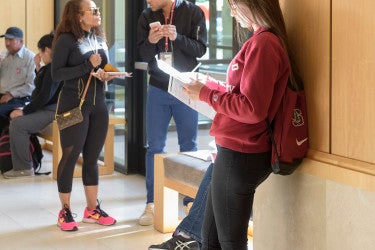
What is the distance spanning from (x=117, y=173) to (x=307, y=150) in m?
4.02

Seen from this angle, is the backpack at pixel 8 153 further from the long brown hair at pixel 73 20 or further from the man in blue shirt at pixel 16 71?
the long brown hair at pixel 73 20

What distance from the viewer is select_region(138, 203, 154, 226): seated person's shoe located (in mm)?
4668

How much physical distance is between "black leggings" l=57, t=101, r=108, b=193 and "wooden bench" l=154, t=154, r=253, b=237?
0.40 m

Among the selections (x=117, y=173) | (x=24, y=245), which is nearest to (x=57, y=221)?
(x=24, y=245)

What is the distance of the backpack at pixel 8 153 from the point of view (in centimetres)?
644

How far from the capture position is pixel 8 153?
254 inches

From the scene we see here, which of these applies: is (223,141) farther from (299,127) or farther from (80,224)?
(80,224)

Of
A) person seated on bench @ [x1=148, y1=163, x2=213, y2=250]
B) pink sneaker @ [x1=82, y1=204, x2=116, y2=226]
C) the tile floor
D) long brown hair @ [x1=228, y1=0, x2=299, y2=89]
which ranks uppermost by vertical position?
long brown hair @ [x1=228, y1=0, x2=299, y2=89]

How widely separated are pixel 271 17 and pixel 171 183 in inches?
81.0

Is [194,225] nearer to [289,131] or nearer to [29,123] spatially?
[289,131]

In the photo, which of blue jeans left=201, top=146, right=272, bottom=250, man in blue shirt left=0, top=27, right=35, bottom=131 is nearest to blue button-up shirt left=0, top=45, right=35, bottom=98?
man in blue shirt left=0, top=27, right=35, bottom=131

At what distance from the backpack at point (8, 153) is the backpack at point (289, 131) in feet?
14.2

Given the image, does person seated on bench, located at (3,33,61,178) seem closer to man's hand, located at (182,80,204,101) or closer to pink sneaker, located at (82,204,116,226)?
pink sneaker, located at (82,204,116,226)

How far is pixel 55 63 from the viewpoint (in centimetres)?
439
